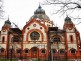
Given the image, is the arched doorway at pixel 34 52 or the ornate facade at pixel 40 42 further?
the arched doorway at pixel 34 52

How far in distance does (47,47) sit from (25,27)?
759cm

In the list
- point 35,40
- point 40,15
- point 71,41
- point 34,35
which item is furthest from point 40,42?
point 40,15

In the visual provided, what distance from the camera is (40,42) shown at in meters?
41.5

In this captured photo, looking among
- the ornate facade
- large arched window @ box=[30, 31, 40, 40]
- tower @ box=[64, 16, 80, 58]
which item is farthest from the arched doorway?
tower @ box=[64, 16, 80, 58]

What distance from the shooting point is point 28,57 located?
40531 mm

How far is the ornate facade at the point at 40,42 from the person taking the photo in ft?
133

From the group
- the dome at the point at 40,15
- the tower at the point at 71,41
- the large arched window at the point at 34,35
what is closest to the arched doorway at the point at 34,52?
the large arched window at the point at 34,35

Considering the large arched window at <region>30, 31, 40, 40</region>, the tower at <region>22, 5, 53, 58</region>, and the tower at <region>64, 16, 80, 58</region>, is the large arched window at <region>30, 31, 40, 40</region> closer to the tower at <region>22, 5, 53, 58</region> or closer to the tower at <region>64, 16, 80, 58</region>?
the tower at <region>22, 5, 53, 58</region>

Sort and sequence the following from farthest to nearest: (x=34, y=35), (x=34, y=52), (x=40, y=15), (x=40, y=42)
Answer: (x=40, y=15), (x=34, y=35), (x=40, y=42), (x=34, y=52)

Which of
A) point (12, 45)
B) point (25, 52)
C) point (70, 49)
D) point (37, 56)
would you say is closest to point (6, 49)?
point (12, 45)

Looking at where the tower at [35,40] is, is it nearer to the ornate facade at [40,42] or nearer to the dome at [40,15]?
the ornate facade at [40,42]

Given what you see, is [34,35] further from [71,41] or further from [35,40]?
[71,41]

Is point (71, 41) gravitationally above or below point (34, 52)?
above

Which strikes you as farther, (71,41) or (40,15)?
→ (40,15)
